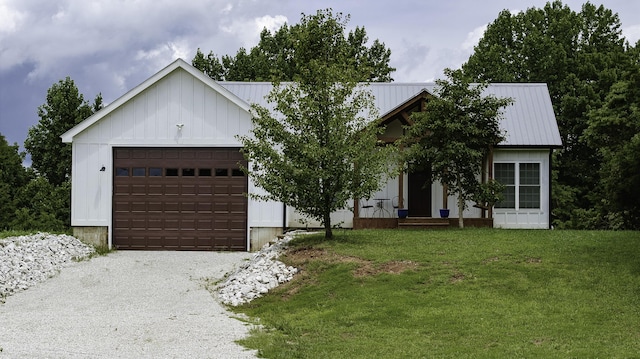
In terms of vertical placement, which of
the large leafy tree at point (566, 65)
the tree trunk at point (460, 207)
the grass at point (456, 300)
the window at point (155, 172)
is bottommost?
the grass at point (456, 300)

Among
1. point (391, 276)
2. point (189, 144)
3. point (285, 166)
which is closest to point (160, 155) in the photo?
point (189, 144)

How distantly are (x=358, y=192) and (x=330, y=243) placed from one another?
62.3 inches

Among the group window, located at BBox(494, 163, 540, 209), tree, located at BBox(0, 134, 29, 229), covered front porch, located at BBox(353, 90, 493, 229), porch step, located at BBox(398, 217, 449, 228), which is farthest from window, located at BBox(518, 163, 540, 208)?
tree, located at BBox(0, 134, 29, 229)

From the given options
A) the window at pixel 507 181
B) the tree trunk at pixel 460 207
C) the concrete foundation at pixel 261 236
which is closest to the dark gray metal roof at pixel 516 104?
the window at pixel 507 181

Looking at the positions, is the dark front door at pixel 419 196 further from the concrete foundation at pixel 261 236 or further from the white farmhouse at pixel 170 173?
the concrete foundation at pixel 261 236

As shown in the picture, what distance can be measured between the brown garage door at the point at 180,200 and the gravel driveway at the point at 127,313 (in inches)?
44.4

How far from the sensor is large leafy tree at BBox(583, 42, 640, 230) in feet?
74.6

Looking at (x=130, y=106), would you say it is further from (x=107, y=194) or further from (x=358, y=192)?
(x=358, y=192)

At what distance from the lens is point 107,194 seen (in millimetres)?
23531

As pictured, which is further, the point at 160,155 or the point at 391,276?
the point at 160,155

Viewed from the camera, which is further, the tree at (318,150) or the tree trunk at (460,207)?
the tree trunk at (460,207)

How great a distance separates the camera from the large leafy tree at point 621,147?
895 inches

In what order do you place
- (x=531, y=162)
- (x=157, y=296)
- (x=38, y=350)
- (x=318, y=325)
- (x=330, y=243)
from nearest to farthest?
1. (x=38, y=350)
2. (x=318, y=325)
3. (x=157, y=296)
4. (x=330, y=243)
5. (x=531, y=162)

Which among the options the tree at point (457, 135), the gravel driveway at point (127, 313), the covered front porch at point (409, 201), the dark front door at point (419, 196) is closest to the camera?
the gravel driveway at point (127, 313)
